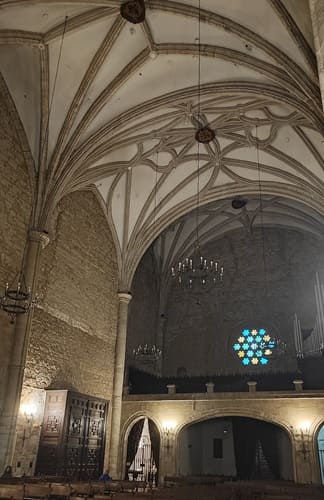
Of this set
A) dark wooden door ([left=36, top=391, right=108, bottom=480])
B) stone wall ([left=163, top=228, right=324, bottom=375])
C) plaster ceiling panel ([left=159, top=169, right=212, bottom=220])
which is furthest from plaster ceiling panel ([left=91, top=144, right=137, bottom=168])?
stone wall ([left=163, top=228, right=324, bottom=375])

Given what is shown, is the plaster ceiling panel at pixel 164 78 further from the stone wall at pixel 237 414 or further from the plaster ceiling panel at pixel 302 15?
the stone wall at pixel 237 414

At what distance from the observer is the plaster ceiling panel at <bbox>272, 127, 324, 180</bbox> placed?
16219 mm

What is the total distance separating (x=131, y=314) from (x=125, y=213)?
19.1ft

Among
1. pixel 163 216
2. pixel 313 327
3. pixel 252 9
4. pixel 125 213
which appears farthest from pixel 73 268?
pixel 313 327

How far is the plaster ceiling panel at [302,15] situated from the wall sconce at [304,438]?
1256 cm

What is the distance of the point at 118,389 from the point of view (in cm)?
1809

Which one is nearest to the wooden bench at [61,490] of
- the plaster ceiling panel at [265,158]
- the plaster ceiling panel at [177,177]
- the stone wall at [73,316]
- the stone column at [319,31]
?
the stone wall at [73,316]

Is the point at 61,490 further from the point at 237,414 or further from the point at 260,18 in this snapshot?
the point at 260,18

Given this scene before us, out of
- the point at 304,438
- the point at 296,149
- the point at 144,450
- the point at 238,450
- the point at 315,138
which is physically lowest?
the point at 144,450

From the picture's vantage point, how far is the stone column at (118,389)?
16922mm

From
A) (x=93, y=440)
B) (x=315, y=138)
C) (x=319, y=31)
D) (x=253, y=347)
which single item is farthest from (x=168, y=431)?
(x=319, y=31)

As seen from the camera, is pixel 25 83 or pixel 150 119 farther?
pixel 150 119

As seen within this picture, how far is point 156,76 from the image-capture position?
14273 mm

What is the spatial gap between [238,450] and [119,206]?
11982 millimetres
